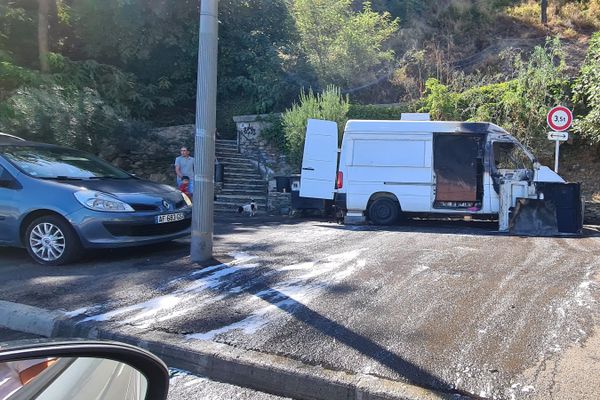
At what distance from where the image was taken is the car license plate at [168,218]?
6.77 meters

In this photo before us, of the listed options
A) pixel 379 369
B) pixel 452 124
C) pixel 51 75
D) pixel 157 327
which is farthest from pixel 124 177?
pixel 51 75

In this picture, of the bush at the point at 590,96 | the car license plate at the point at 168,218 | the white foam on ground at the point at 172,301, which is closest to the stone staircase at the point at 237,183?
the car license plate at the point at 168,218

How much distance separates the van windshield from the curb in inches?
343

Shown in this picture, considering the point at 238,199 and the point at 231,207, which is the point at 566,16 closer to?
the point at 238,199

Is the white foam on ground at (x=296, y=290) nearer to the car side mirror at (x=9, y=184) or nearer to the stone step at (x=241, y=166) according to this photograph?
the car side mirror at (x=9, y=184)

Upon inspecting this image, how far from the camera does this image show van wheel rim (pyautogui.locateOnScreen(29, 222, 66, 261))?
6.41 meters

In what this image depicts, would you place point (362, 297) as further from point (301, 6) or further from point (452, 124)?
point (301, 6)

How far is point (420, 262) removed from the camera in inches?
265

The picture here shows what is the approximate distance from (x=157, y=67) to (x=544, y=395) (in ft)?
64.9

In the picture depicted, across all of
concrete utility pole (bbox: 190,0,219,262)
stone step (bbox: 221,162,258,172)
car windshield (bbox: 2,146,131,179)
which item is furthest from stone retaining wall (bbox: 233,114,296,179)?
concrete utility pole (bbox: 190,0,219,262)

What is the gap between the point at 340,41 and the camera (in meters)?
19.6

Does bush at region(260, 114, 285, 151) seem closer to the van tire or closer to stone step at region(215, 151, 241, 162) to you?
stone step at region(215, 151, 241, 162)

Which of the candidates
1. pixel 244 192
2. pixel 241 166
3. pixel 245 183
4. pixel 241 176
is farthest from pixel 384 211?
pixel 241 166

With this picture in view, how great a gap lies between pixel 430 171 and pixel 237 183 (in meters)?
6.31
